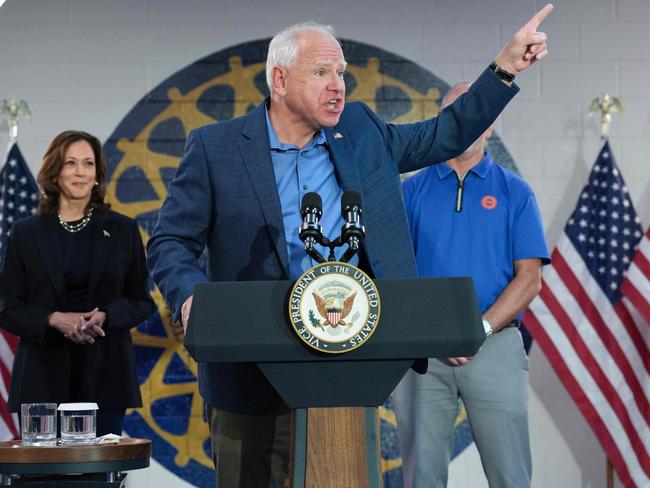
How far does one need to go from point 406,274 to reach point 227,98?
291 centimetres

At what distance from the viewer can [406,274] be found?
2.38m

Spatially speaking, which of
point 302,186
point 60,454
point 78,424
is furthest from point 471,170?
point 60,454

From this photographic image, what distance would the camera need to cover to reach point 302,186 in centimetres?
246

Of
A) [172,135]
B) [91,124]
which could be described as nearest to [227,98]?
[172,135]

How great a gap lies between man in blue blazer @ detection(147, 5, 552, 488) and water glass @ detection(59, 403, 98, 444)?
72cm

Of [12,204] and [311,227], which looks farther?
[12,204]

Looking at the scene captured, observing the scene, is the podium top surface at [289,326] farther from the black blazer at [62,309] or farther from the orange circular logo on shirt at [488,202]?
the black blazer at [62,309]

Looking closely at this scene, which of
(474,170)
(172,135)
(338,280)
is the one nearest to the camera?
(338,280)

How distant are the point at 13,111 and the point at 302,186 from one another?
2.97 metres

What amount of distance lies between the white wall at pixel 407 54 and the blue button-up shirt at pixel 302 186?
2.68 metres

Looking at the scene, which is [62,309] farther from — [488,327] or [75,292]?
[488,327]

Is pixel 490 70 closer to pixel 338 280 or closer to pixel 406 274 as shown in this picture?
pixel 406 274

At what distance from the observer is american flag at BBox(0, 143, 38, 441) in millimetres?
4762

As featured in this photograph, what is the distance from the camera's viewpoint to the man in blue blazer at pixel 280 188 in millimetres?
2404
